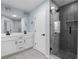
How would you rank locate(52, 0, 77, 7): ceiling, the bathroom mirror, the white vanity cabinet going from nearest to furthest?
1. the white vanity cabinet
2. locate(52, 0, 77, 7): ceiling
3. the bathroom mirror

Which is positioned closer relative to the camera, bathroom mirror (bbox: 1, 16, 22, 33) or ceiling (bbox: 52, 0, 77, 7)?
ceiling (bbox: 52, 0, 77, 7)

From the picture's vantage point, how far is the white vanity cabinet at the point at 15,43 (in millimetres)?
1980

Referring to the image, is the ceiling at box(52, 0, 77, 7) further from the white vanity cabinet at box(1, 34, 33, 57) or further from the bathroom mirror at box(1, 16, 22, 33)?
the white vanity cabinet at box(1, 34, 33, 57)

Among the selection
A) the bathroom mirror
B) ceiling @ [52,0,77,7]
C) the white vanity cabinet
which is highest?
ceiling @ [52,0,77,7]

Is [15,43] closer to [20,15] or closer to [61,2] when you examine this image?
[20,15]

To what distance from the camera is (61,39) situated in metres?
2.46

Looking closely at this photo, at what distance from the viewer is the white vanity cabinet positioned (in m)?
1.98

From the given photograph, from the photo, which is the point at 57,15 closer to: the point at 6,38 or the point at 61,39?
the point at 61,39

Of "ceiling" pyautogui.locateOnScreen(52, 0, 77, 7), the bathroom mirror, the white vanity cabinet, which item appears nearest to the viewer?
the white vanity cabinet

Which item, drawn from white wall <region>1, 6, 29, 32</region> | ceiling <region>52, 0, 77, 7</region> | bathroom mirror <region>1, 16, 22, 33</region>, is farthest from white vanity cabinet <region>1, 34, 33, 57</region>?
ceiling <region>52, 0, 77, 7</region>

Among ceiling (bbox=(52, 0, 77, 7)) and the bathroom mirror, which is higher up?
ceiling (bbox=(52, 0, 77, 7))

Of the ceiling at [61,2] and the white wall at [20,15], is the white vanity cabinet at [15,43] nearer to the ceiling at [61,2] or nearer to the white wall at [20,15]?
the white wall at [20,15]

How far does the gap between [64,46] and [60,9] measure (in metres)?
1.59

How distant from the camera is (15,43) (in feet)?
7.67
